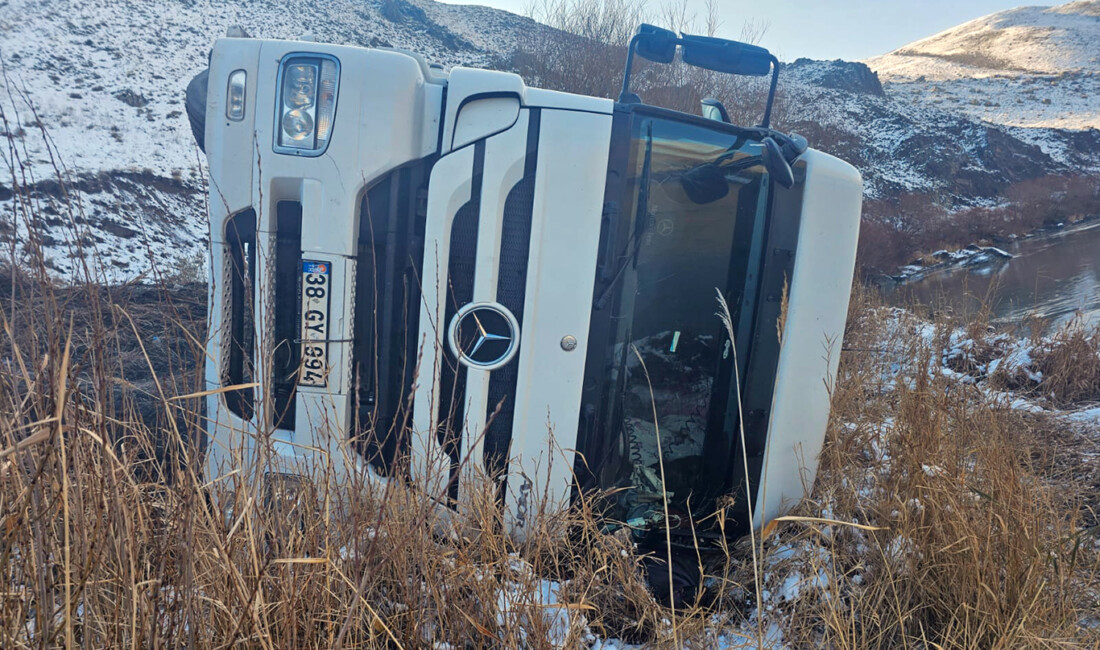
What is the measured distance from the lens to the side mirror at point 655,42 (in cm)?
246

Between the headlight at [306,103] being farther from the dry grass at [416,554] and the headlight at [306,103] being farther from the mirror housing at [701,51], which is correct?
the mirror housing at [701,51]

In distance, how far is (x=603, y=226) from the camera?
2047 millimetres

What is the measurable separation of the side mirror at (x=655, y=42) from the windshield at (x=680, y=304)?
0.51 metres

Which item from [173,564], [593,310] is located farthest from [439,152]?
[173,564]

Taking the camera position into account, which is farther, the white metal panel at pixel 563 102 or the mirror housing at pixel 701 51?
the mirror housing at pixel 701 51

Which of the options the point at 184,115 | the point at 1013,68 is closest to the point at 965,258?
the point at 184,115

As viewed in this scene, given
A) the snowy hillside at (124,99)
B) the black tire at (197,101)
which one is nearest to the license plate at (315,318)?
the black tire at (197,101)

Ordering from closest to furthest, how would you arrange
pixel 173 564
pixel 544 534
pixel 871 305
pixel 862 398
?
1. pixel 173 564
2. pixel 544 534
3. pixel 862 398
4. pixel 871 305

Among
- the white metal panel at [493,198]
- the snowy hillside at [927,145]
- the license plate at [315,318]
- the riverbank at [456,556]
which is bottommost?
the riverbank at [456,556]

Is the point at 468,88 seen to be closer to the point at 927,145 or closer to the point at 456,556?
the point at 456,556

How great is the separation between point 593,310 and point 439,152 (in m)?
0.67

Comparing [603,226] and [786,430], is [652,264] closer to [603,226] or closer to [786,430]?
[603,226]

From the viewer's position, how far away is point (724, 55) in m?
2.51

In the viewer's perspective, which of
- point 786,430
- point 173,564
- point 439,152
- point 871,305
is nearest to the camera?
point 173,564
